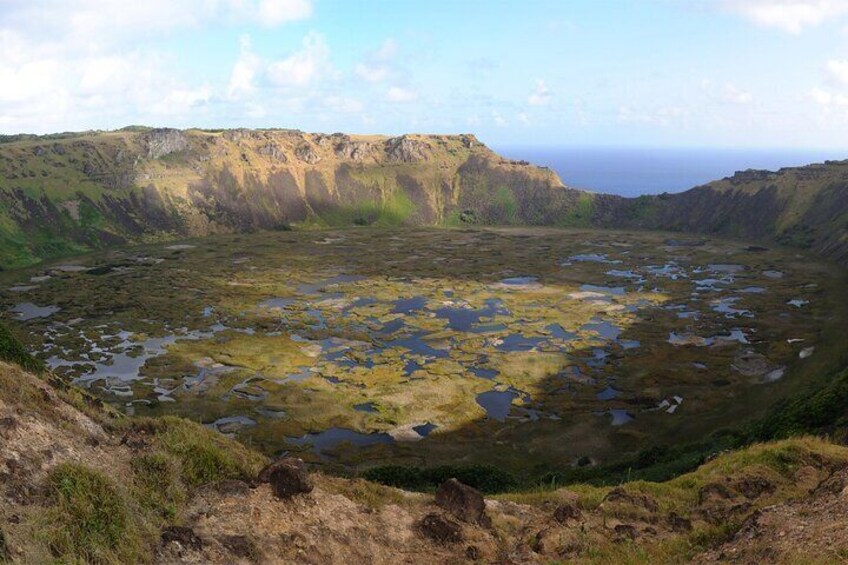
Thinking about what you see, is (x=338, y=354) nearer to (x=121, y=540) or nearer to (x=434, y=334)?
(x=434, y=334)

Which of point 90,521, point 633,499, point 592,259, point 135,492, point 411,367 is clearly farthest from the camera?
point 592,259

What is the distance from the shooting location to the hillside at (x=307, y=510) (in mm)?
21031

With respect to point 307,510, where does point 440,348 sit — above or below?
below

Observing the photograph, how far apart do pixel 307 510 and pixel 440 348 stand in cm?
8123

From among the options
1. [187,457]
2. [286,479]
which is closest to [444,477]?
[286,479]

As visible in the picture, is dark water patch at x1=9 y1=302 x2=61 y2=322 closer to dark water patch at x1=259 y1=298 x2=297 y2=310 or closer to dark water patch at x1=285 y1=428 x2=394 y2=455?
dark water patch at x1=259 y1=298 x2=297 y2=310

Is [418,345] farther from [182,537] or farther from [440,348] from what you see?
[182,537]

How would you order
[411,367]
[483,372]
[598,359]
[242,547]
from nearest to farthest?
[242,547], [483,372], [411,367], [598,359]

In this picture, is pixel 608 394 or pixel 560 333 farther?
pixel 560 333

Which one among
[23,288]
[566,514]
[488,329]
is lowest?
[488,329]

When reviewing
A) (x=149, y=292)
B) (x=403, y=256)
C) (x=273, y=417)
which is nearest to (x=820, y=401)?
(x=273, y=417)

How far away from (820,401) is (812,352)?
5222 cm

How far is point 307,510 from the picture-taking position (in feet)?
85.8

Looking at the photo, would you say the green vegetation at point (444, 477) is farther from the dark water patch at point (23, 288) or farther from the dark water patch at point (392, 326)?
the dark water patch at point (23, 288)
